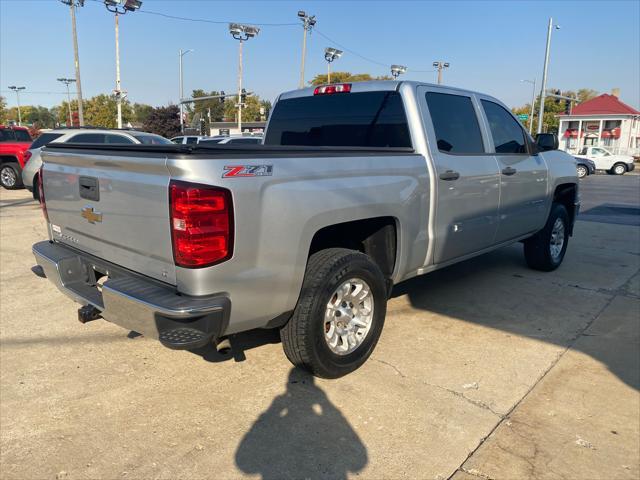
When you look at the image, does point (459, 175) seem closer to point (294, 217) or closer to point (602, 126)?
point (294, 217)

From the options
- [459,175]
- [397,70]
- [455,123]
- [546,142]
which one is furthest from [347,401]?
[397,70]

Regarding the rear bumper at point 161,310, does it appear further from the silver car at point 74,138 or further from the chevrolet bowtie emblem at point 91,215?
the silver car at point 74,138

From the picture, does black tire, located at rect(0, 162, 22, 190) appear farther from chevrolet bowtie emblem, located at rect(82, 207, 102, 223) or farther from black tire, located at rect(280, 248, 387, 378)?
black tire, located at rect(280, 248, 387, 378)

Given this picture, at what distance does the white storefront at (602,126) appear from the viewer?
53.2m

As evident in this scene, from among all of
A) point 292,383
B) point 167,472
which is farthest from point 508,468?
point 167,472

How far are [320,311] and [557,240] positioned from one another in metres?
4.52

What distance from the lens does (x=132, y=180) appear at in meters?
2.76

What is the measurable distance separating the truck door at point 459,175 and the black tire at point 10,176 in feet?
45.5

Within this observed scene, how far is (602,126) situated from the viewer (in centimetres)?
5466

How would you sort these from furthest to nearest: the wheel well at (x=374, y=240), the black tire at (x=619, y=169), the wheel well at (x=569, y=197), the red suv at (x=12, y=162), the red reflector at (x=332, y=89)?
the black tire at (x=619, y=169)
the red suv at (x=12, y=162)
the wheel well at (x=569, y=197)
the red reflector at (x=332, y=89)
the wheel well at (x=374, y=240)

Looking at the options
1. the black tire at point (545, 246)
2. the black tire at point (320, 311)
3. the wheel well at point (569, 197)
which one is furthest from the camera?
the wheel well at point (569, 197)

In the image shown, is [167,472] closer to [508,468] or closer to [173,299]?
[173,299]

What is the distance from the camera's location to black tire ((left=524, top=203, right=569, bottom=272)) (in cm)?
611

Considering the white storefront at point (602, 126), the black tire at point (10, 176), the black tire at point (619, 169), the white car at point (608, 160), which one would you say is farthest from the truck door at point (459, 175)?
the white storefront at point (602, 126)
